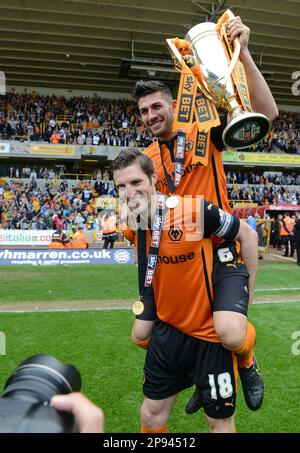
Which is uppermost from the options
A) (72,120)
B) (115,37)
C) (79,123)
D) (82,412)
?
(115,37)

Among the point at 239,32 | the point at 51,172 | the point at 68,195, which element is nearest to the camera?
the point at 239,32

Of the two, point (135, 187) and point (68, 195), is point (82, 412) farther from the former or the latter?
point (68, 195)

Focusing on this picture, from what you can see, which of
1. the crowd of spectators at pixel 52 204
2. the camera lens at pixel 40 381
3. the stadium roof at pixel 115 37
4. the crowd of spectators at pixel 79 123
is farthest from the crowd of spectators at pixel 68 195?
the camera lens at pixel 40 381

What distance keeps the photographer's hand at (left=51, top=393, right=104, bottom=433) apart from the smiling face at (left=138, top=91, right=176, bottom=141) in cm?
199

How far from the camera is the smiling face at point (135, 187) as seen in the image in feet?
7.25

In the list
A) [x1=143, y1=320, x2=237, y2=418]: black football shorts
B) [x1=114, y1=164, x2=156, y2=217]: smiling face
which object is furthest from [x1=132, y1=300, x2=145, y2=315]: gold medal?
[x1=114, y1=164, x2=156, y2=217]: smiling face

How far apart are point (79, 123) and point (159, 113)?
29.1 meters

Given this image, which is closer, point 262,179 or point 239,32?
point 239,32

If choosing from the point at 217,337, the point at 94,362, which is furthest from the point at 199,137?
the point at 94,362

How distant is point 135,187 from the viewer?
2.21m

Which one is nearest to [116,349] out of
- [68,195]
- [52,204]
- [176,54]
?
[176,54]
